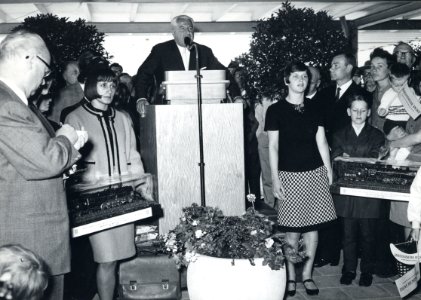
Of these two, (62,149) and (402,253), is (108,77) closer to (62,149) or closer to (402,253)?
(62,149)

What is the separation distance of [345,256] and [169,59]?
2084 mm

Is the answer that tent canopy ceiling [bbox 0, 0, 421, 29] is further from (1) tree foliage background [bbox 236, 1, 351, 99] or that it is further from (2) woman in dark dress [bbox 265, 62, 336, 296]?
(2) woman in dark dress [bbox 265, 62, 336, 296]

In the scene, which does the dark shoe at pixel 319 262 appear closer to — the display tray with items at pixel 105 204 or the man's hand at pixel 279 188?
the man's hand at pixel 279 188

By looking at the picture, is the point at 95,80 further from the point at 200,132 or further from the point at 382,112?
the point at 382,112

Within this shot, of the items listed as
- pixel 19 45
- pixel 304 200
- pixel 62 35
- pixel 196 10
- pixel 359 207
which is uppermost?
pixel 196 10

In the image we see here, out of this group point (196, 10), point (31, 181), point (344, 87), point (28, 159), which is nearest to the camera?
point (28, 159)

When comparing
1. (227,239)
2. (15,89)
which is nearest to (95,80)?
(15,89)

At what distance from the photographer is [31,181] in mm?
2133

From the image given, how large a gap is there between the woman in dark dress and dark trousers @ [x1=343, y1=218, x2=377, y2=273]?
0.33 m

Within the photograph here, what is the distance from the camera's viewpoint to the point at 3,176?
2.09 metres

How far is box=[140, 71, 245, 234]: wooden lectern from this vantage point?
330 centimetres

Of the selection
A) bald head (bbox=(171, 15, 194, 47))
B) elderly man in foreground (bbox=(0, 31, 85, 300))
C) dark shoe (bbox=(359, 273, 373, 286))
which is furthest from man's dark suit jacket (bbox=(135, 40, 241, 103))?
elderly man in foreground (bbox=(0, 31, 85, 300))

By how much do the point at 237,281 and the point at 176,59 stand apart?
2.01 m

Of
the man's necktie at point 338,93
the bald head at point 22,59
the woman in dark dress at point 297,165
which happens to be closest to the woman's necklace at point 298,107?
the woman in dark dress at point 297,165
